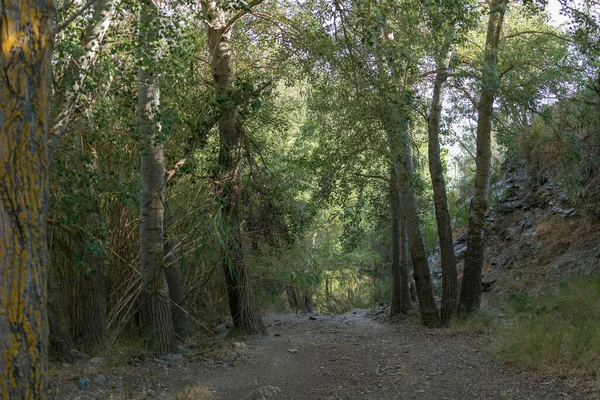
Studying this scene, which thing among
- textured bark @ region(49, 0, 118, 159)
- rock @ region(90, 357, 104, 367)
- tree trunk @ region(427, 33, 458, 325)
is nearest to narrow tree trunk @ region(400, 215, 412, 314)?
tree trunk @ region(427, 33, 458, 325)

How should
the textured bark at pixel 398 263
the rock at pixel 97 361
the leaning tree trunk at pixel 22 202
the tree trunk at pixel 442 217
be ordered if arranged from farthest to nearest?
the textured bark at pixel 398 263, the tree trunk at pixel 442 217, the rock at pixel 97 361, the leaning tree trunk at pixel 22 202

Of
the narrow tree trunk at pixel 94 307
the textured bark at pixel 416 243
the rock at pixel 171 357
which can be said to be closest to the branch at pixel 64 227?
the narrow tree trunk at pixel 94 307

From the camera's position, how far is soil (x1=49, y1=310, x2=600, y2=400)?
260 inches

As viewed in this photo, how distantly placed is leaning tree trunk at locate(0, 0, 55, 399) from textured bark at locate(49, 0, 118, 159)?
2619 millimetres

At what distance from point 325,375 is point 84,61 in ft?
17.2

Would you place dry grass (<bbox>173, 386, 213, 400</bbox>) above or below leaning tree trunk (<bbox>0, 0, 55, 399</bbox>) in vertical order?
below

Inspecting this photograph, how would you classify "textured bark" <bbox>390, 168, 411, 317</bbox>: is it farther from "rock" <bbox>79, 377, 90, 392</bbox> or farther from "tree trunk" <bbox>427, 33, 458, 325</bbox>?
"rock" <bbox>79, 377, 90, 392</bbox>

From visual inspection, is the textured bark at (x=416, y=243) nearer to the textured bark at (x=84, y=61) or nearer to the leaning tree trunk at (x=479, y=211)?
the leaning tree trunk at (x=479, y=211)

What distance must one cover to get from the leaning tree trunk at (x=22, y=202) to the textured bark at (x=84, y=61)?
8.59ft

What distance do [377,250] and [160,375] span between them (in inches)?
999

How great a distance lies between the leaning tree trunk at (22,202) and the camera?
10.4 ft

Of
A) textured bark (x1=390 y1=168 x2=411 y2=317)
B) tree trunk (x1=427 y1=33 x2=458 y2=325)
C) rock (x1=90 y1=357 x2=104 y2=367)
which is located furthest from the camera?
textured bark (x1=390 y1=168 x2=411 y2=317)

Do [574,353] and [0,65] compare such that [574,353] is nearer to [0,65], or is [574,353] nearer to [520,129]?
[0,65]

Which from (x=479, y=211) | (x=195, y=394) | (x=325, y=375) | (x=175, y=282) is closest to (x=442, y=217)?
(x=479, y=211)
